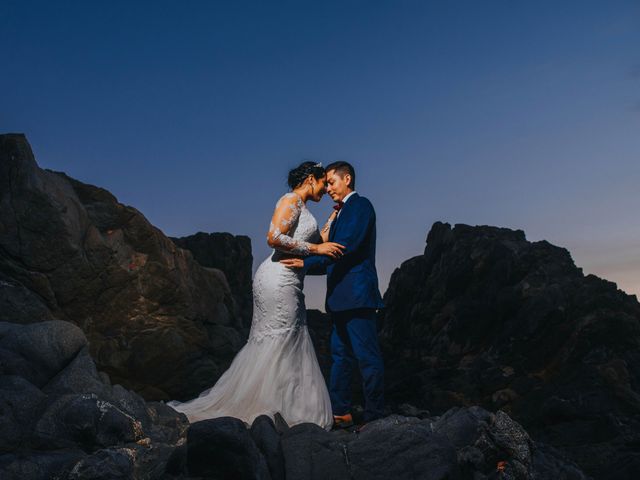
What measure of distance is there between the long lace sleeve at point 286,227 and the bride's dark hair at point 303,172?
12.9 inches

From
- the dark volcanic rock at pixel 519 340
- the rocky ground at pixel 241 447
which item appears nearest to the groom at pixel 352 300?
the rocky ground at pixel 241 447

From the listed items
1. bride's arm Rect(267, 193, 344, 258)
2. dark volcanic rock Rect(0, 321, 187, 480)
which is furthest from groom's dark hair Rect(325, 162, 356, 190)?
dark volcanic rock Rect(0, 321, 187, 480)

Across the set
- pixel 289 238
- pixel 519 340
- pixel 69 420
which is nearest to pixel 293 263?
pixel 289 238

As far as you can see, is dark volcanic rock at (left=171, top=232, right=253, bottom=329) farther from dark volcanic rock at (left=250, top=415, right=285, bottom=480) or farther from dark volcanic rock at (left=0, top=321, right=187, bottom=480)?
dark volcanic rock at (left=250, top=415, right=285, bottom=480)

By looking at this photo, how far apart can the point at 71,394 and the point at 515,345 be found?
1346cm

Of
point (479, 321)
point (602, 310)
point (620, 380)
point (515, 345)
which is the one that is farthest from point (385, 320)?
point (620, 380)

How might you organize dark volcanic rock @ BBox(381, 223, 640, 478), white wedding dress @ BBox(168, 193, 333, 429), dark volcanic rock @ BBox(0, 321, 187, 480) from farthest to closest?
dark volcanic rock @ BBox(381, 223, 640, 478) < white wedding dress @ BBox(168, 193, 333, 429) < dark volcanic rock @ BBox(0, 321, 187, 480)

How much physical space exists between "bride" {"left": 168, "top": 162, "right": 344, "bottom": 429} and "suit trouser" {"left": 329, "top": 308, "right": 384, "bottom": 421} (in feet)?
0.74

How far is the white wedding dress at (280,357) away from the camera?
775 centimetres

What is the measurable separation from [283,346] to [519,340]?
11415mm

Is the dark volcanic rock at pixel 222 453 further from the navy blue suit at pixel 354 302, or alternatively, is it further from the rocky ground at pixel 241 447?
the navy blue suit at pixel 354 302

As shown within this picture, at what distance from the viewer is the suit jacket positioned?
7801mm

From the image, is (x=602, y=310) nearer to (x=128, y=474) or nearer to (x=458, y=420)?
(x=458, y=420)

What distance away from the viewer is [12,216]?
1227cm
